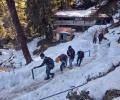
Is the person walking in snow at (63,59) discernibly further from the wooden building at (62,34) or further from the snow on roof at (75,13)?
the snow on roof at (75,13)

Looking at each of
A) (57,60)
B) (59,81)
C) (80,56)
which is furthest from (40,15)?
(59,81)

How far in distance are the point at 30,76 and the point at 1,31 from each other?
36.4 m

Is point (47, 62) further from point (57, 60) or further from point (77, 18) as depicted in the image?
point (77, 18)

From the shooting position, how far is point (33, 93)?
17766mm

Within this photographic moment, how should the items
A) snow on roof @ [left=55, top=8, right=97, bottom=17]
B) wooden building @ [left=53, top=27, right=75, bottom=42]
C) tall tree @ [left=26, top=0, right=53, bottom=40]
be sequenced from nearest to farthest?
tall tree @ [left=26, top=0, right=53, bottom=40]
wooden building @ [left=53, top=27, right=75, bottom=42]
snow on roof @ [left=55, top=8, right=97, bottom=17]

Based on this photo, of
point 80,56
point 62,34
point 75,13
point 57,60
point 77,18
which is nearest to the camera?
point 57,60

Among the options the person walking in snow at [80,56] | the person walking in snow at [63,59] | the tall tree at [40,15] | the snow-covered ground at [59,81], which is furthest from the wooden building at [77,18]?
the person walking in snow at [63,59]

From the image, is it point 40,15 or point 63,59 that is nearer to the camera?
point 63,59

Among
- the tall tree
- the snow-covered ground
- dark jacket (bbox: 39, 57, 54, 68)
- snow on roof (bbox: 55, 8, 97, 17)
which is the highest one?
dark jacket (bbox: 39, 57, 54, 68)

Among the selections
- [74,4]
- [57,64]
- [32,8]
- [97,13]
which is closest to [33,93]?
[57,64]

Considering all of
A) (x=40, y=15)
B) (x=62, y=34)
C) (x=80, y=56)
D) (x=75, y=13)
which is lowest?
(x=62, y=34)

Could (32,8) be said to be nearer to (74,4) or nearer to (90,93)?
(74,4)

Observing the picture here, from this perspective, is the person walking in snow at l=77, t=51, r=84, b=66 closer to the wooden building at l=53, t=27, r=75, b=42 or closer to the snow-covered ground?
the snow-covered ground

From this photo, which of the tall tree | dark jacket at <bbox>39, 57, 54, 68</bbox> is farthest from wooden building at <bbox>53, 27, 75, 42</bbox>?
dark jacket at <bbox>39, 57, 54, 68</bbox>
